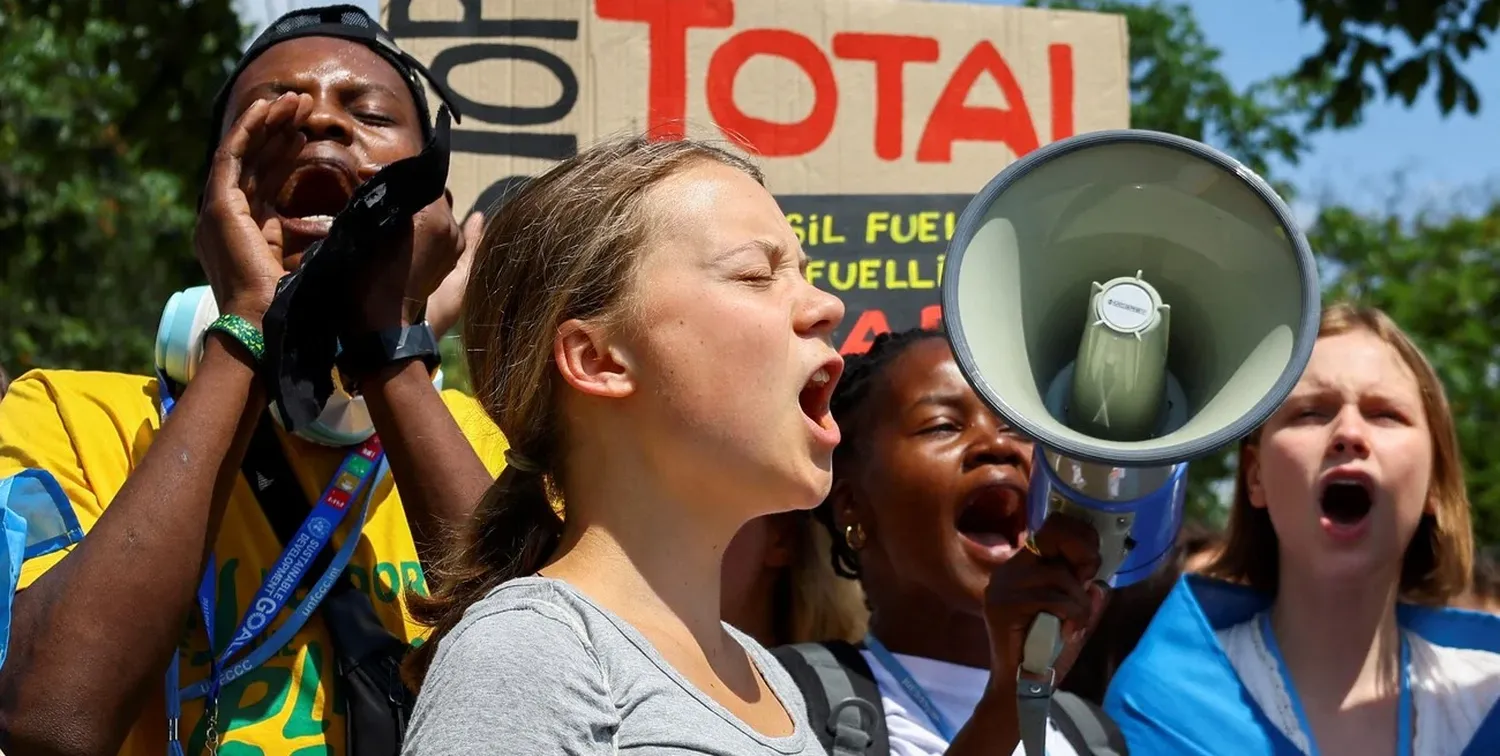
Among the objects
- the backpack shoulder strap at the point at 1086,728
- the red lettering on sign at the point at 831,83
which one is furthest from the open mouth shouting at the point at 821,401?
the red lettering on sign at the point at 831,83

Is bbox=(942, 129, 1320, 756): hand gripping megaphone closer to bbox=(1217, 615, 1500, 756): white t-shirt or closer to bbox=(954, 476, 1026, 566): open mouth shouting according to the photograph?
bbox=(954, 476, 1026, 566): open mouth shouting

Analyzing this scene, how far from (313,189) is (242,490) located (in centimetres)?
41

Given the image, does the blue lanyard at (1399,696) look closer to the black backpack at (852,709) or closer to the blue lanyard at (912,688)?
the black backpack at (852,709)

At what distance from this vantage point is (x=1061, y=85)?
377 cm

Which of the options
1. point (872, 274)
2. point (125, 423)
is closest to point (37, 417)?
point (125, 423)

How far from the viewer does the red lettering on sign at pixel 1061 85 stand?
3768 mm

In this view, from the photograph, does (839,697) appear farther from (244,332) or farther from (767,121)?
(767,121)

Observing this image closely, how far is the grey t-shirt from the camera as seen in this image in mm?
1392

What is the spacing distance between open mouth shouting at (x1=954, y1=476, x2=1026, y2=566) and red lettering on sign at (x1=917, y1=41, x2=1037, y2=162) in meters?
1.08

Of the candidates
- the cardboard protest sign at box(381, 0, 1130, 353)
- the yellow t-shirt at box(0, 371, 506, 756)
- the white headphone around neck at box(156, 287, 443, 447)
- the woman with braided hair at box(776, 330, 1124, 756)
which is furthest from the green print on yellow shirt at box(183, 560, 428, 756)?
the cardboard protest sign at box(381, 0, 1130, 353)

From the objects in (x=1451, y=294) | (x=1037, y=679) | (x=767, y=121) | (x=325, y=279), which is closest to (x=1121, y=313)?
(x=1037, y=679)

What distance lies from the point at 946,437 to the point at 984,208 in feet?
2.45

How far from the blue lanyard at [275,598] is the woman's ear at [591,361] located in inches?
21.6

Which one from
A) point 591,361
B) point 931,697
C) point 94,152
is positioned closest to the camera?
point 591,361
